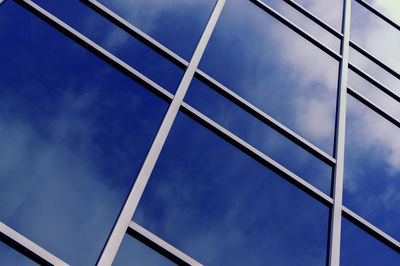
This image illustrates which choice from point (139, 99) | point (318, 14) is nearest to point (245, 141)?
point (139, 99)

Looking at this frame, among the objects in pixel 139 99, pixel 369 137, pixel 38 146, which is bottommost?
pixel 38 146

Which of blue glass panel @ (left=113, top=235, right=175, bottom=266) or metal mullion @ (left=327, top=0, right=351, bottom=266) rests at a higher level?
metal mullion @ (left=327, top=0, right=351, bottom=266)

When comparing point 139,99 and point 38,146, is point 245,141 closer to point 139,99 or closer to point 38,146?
point 139,99

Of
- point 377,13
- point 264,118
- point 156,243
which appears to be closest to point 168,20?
point 264,118

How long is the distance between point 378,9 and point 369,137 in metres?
3.99

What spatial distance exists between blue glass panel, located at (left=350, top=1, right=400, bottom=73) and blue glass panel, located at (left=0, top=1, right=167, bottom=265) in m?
4.70

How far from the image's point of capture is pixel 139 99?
4746 mm

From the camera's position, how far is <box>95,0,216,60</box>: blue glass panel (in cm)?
553

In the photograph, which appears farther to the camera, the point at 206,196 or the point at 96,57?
the point at 96,57

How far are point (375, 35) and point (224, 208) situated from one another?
5530mm

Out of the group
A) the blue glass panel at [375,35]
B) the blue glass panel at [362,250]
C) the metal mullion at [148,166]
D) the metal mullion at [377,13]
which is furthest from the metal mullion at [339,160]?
the metal mullion at [148,166]

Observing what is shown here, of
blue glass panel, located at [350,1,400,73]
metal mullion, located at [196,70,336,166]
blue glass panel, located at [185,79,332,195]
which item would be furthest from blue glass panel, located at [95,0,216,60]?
blue glass panel, located at [350,1,400,73]

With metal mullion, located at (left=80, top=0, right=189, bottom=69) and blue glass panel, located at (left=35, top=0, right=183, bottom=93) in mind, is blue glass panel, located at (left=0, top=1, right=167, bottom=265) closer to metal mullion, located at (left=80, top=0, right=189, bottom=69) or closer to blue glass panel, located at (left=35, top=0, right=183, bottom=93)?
blue glass panel, located at (left=35, top=0, right=183, bottom=93)

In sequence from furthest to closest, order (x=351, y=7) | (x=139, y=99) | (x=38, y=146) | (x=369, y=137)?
(x=351, y=7)
(x=369, y=137)
(x=139, y=99)
(x=38, y=146)
